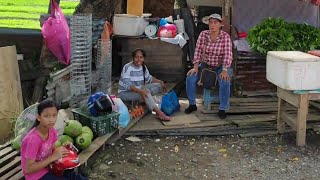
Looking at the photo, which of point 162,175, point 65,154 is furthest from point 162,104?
point 65,154

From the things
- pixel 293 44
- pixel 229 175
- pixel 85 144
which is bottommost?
pixel 229 175

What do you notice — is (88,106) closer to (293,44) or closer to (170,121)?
(170,121)

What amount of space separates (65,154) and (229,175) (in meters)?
1.98

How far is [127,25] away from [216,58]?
245 cm

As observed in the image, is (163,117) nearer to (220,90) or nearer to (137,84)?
(137,84)

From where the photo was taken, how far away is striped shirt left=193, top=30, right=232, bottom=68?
23.6 feet

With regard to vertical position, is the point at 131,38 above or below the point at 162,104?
above

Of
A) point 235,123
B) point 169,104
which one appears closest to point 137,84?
point 169,104

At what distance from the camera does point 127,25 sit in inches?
362

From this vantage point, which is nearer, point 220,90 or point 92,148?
point 92,148

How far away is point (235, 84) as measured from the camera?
8.49m

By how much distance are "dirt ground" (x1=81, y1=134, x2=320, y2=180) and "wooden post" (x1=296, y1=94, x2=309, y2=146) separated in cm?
11

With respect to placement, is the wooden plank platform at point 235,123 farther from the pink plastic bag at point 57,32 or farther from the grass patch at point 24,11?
the grass patch at point 24,11

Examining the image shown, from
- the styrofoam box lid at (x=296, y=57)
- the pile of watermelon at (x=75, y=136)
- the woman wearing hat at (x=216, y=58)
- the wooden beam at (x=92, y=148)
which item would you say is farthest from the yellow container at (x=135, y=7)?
the pile of watermelon at (x=75, y=136)
